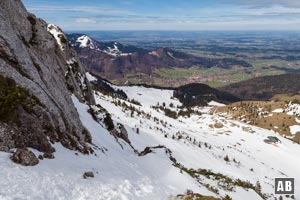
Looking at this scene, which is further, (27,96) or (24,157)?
(27,96)

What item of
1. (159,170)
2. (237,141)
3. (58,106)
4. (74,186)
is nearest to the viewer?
(74,186)

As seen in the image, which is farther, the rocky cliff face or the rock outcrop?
the rocky cliff face

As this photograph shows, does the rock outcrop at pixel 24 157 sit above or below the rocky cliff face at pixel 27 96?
below

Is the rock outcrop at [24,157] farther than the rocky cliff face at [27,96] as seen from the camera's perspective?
No

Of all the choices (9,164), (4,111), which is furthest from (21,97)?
(9,164)

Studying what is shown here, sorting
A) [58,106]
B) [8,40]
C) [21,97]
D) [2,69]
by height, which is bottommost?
[58,106]

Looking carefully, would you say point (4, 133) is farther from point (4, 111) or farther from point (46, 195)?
point (46, 195)

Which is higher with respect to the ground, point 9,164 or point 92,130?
point 9,164

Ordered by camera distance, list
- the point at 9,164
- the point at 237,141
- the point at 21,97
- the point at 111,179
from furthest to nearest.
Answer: the point at 237,141 → the point at 111,179 → the point at 21,97 → the point at 9,164

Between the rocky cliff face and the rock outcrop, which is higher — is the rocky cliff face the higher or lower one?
the higher one

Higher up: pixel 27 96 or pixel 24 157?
pixel 27 96

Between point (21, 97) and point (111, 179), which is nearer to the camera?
point (21, 97)
